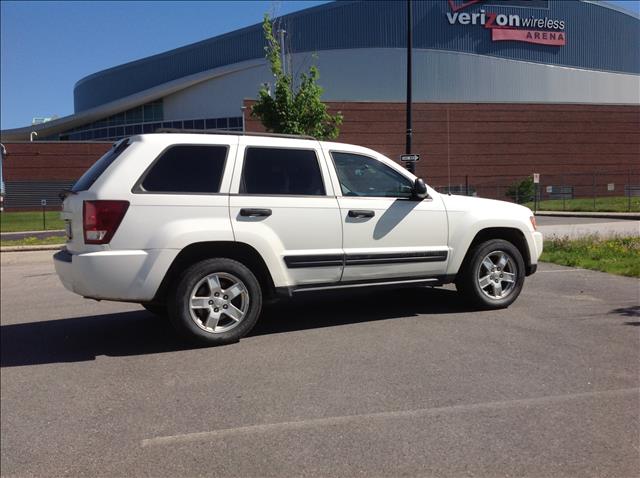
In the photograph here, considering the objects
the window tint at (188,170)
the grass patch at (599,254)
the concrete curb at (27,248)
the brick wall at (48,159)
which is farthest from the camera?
Result: the brick wall at (48,159)

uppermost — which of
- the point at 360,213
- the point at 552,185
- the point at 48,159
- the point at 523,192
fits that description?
the point at 48,159

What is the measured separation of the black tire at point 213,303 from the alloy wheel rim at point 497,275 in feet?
8.98

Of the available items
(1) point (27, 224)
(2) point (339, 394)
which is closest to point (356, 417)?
(2) point (339, 394)

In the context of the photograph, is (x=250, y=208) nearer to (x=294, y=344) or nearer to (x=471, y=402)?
(x=294, y=344)

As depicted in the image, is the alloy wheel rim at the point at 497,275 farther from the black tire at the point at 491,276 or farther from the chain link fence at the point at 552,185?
the chain link fence at the point at 552,185

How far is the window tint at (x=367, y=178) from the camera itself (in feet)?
19.5

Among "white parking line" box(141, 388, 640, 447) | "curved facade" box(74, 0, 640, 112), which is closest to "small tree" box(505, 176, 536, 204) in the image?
"curved facade" box(74, 0, 640, 112)

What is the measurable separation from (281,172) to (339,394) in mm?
2455

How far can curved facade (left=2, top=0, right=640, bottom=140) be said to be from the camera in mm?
48906

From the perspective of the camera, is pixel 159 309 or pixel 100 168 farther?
pixel 159 309

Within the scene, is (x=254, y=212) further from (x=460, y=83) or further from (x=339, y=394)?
(x=460, y=83)

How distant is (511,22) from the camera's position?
1972 inches

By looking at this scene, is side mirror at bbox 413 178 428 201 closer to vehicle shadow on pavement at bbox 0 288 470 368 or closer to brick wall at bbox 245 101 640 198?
vehicle shadow on pavement at bbox 0 288 470 368

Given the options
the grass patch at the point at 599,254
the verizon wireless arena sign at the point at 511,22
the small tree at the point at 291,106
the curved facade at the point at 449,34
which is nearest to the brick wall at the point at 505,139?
the curved facade at the point at 449,34
